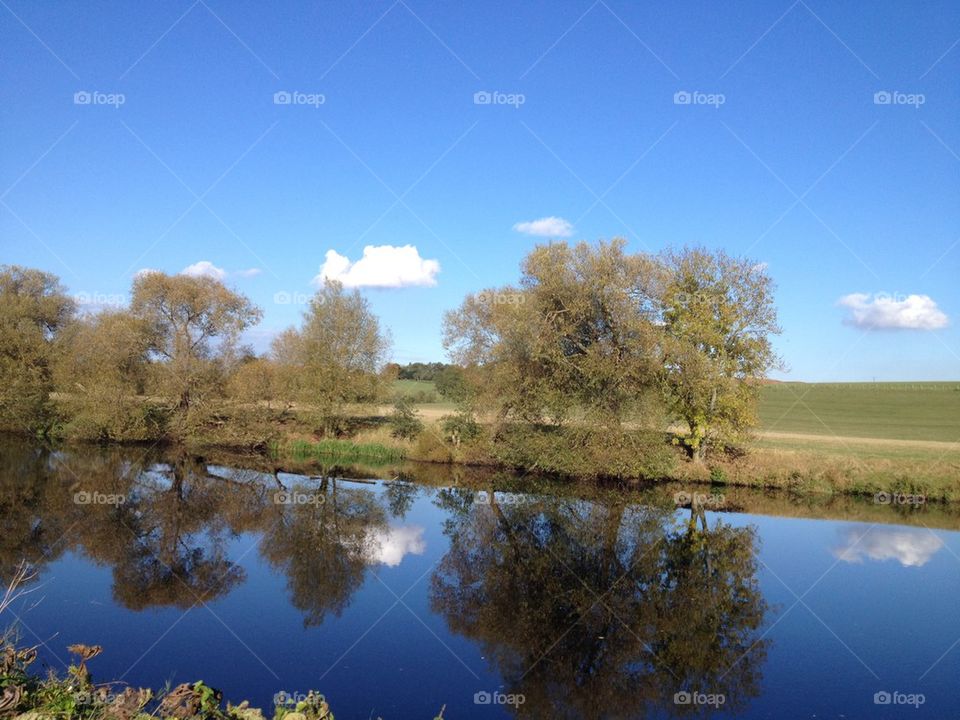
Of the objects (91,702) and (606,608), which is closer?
(91,702)

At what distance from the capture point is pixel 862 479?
2742cm

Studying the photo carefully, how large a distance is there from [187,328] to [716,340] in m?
27.2

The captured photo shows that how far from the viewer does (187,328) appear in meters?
36.8

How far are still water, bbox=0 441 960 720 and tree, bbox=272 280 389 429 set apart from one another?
12996 mm

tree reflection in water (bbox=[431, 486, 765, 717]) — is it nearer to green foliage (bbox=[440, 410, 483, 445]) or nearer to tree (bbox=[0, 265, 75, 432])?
green foliage (bbox=[440, 410, 483, 445])

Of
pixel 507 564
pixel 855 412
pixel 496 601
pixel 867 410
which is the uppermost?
pixel 867 410

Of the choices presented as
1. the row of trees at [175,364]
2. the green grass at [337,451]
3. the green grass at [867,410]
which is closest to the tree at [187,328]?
the row of trees at [175,364]

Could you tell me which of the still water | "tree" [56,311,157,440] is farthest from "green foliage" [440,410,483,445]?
"tree" [56,311,157,440]

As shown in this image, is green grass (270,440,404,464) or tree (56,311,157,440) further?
green grass (270,440,404,464)

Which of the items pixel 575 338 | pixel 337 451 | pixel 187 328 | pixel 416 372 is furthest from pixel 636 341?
pixel 416 372

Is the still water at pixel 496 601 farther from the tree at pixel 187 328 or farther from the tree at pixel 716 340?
the tree at pixel 187 328

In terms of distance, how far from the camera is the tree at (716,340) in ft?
92.1

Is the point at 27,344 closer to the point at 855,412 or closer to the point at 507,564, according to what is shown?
the point at 507,564

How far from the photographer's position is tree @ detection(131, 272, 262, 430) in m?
35.8
